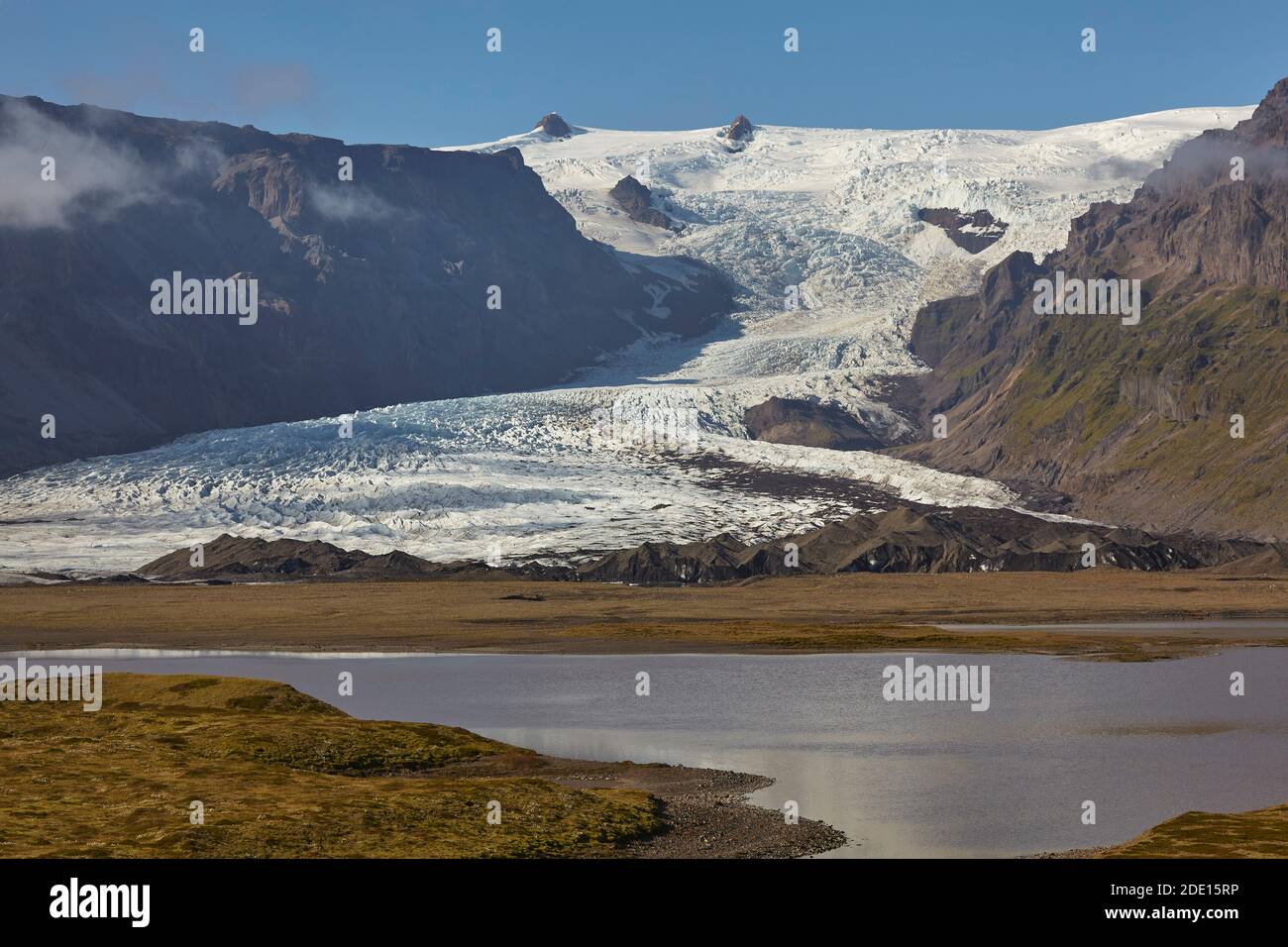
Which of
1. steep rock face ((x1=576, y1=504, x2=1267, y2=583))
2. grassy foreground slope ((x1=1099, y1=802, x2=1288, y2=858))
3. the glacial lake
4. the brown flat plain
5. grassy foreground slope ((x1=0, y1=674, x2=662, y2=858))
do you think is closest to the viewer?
grassy foreground slope ((x1=1099, y1=802, x2=1288, y2=858))

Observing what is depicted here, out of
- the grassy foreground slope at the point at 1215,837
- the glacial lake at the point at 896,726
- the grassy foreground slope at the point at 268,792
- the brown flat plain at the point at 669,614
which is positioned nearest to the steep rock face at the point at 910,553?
the brown flat plain at the point at 669,614

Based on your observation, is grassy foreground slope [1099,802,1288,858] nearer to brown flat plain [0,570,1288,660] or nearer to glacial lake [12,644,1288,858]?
glacial lake [12,644,1288,858]

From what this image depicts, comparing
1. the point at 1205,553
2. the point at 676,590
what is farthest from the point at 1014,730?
the point at 1205,553

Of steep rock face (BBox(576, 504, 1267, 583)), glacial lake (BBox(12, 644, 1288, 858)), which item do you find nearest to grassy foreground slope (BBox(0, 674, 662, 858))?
glacial lake (BBox(12, 644, 1288, 858))

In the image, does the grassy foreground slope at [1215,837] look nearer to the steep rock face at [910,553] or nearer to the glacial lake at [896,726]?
the glacial lake at [896,726]
